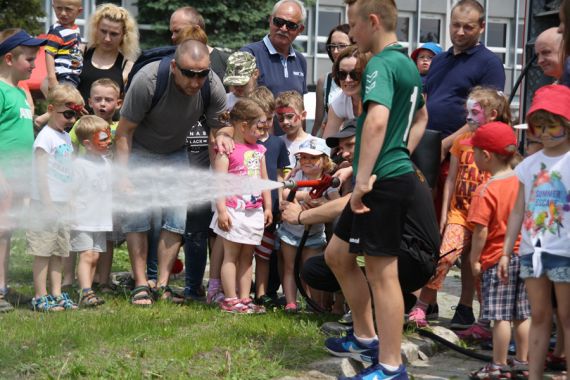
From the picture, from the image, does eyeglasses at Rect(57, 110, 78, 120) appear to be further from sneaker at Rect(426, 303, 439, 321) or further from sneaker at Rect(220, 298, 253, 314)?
sneaker at Rect(426, 303, 439, 321)

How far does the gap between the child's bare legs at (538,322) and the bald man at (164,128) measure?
11.2 feet

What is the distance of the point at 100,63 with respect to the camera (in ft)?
31.7

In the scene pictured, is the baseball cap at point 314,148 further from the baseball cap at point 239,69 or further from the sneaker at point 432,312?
the sneaker at point 432,312

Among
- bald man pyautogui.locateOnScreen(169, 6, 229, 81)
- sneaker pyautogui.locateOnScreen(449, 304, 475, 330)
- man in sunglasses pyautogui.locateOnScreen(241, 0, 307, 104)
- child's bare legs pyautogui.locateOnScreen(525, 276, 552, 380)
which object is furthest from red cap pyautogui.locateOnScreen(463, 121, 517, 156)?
bald man pyautogui.locateOnScreen(169, 6, 229, 81)

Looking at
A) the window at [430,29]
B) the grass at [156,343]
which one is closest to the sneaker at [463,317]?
the grass at [156,343]

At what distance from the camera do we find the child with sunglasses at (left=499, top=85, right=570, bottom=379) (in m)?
5.41

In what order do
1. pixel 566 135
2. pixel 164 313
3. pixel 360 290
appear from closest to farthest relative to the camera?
1. pixel 566 135
2. pixel 360 290
3. pixel 164 313

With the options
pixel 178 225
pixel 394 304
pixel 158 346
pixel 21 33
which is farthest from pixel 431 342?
pixel 21 33

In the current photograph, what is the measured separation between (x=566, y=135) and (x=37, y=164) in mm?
4240

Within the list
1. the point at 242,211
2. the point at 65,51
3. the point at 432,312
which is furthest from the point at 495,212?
the point at 65,51

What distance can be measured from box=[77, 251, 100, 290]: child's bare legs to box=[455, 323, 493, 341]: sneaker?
3079 mm

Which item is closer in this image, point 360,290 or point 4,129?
point 360,290

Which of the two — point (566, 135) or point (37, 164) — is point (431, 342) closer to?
point (566, 135)

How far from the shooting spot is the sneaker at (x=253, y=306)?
7918mm
